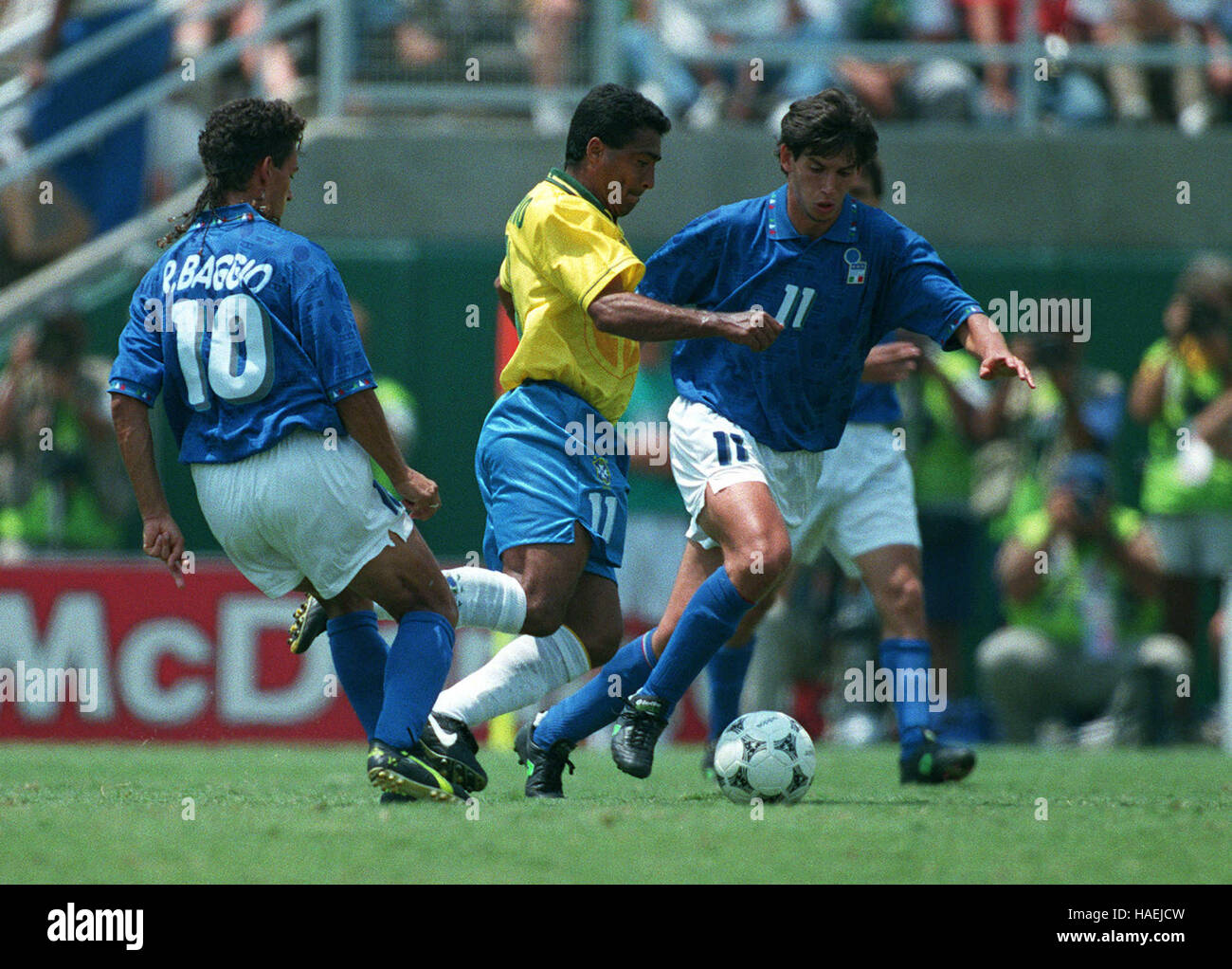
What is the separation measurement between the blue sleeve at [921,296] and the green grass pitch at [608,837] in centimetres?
148

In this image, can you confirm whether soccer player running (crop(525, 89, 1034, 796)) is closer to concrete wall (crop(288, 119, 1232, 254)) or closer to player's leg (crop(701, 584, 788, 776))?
player's leg (crop(701, 584, 788, 776))

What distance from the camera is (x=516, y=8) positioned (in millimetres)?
11461

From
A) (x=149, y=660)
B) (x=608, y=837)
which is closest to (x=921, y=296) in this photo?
(x=608, y=837)

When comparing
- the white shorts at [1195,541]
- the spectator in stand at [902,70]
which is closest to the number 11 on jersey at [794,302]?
the white shorts at [1195,541]

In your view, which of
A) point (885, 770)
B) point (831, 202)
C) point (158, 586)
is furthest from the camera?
point (158, 586)

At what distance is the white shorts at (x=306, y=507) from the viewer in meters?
4.98

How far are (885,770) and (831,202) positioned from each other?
279 cm

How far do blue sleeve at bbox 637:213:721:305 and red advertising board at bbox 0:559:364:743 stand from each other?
4.88m

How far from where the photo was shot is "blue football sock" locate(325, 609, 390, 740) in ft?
17.9

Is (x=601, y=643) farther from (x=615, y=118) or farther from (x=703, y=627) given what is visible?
(x=615, y=118)

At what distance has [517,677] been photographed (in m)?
5.83

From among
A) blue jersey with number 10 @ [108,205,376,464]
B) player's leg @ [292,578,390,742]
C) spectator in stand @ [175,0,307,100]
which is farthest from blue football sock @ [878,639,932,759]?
spectator in stand @ [175,0,307,100]
